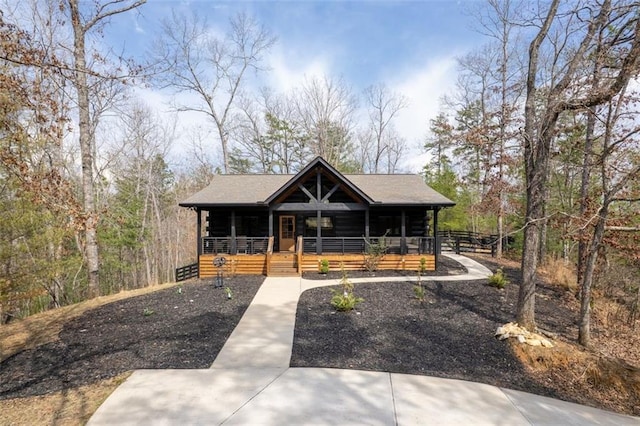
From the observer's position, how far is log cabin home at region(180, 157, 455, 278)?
13250mm

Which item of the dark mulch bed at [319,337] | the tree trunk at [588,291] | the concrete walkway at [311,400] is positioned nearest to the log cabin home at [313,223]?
the dark mulch bed at [319,337]

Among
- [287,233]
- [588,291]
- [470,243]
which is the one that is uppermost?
[287,233]

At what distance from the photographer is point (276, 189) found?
16094mm

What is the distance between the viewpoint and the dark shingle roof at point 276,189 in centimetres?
1381

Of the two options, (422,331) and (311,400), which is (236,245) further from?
(311,400)

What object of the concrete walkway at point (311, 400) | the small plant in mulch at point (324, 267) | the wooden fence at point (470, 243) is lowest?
the concrete walkway at point (311, 400)

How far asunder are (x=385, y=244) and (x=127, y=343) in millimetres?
10029

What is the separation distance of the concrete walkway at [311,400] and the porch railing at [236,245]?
8478 millimetres

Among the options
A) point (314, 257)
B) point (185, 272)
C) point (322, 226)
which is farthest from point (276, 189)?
point (185, 272)

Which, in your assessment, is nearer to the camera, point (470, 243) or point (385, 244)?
point (385, 244)

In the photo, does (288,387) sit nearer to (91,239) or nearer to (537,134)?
(537,134)

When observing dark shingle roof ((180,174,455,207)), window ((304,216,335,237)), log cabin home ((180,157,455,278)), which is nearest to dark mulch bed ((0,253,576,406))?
log cabin home ((180,157,455,278))

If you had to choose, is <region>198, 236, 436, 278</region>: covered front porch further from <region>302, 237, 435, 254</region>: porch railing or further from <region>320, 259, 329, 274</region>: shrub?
<region>320, 259, 329, 274</region>: shrub

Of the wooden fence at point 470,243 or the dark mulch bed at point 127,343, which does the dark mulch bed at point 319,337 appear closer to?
the dark mulch bed at point 127,343
